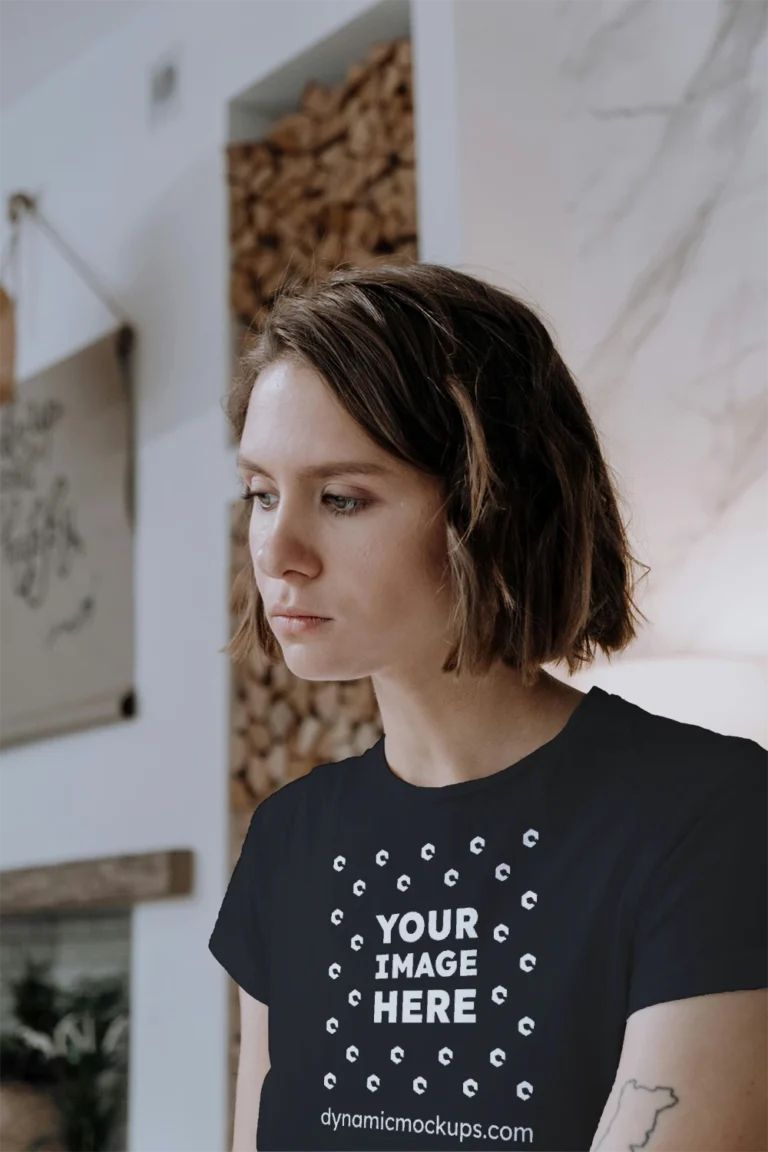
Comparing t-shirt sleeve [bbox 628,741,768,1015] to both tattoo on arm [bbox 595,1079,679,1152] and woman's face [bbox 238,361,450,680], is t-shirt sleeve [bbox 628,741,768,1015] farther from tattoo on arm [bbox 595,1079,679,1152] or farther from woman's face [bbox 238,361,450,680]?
woman's face [bbox 238,361,450,680]

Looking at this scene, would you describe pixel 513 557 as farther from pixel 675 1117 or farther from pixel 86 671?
pixel 86 671

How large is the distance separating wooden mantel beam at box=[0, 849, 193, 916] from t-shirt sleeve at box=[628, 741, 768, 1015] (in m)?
2.07

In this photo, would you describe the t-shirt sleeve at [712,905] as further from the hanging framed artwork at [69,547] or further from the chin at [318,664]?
the hanging framed artwork at [69,547]

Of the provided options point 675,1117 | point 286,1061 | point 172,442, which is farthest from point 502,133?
point 675,1117

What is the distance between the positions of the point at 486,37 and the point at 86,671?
169 centimetres

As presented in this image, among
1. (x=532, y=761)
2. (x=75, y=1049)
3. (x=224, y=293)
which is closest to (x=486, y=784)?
(x=532, y=761)

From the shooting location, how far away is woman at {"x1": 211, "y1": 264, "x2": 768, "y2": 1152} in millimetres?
950

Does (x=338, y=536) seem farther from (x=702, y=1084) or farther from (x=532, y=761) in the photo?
(x=702, y=1084)

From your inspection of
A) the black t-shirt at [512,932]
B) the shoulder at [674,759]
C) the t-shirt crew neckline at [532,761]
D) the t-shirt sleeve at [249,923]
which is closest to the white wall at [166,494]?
the t-shirt sleeve at [249,923]

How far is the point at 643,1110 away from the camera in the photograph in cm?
91

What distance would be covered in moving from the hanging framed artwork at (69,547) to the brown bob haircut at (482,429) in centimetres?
222

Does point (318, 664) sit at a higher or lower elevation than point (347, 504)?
lower

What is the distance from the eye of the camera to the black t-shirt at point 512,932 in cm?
97

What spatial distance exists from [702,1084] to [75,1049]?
2.63m
